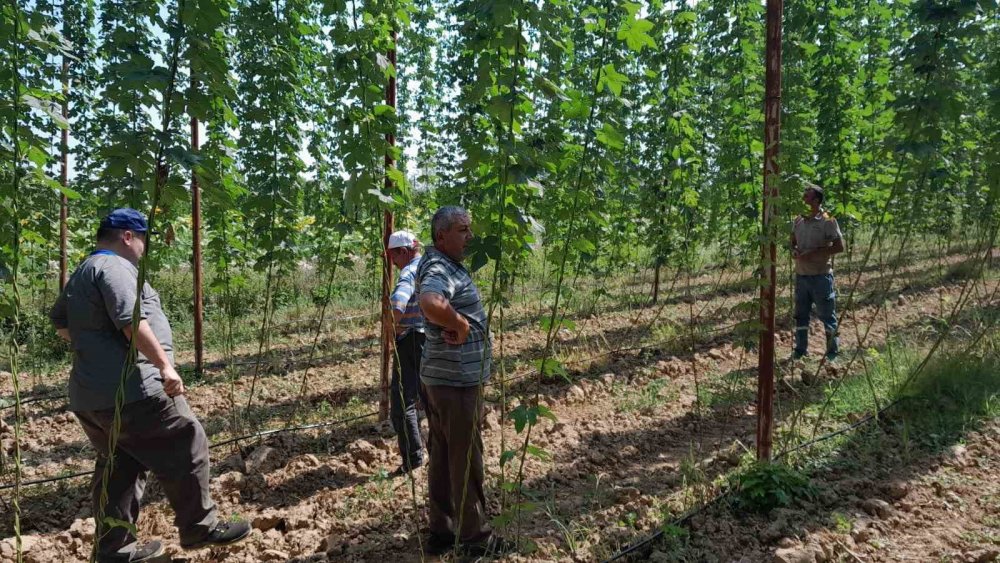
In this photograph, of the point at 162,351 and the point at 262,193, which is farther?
the point at 262,193

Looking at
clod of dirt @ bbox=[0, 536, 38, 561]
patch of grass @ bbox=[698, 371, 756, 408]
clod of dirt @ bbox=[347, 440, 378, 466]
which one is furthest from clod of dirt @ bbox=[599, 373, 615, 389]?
clod of dirt @ bbox=[0, 536, 38, 561]

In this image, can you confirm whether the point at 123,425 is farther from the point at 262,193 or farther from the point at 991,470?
the point at 991,470

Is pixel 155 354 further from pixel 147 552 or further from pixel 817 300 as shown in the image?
pixel 817 300

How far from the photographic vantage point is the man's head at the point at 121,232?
3014 mm

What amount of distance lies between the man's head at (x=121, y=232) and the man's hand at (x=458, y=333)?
165 cm

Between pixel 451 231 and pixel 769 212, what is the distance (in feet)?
5.77

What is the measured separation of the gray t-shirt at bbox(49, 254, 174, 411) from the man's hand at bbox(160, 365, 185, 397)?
0.25ft

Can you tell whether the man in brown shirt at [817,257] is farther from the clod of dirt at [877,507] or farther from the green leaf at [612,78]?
the green leaf at [612,78]

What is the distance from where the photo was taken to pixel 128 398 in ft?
9.36

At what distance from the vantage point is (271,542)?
11.4ft

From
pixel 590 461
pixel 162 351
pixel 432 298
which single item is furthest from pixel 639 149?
pixel 162 351

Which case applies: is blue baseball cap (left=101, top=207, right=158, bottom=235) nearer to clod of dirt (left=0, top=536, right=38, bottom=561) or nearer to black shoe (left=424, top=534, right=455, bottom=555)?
clod of dirt (left=0, top=536, right=38, bottom=561)

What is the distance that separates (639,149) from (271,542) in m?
7.01

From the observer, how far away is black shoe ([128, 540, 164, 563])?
307 centimetres
